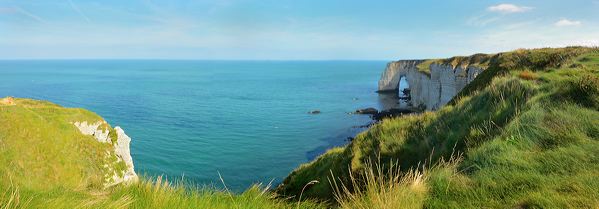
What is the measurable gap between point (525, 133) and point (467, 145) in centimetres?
106

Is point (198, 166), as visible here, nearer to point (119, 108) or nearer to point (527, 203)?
point (527, 203)

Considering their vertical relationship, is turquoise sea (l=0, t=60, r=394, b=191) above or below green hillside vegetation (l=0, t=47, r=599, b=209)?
below

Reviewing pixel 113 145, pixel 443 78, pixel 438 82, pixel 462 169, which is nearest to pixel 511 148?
pixel 462 169

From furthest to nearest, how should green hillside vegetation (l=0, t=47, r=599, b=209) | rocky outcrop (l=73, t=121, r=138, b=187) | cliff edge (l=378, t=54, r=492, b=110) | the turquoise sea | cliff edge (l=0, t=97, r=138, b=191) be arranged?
cliff edge (l=378, t=54, r=492, b=110), the turquoise sea, rocky outcrop (l=73, t=121, r=138, b=187), cliff edge (l=0, t=97, r=138, b=191), green hillside vegetation (l=0, t=47, r=599, b=209)

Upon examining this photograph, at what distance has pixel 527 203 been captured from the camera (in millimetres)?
4867

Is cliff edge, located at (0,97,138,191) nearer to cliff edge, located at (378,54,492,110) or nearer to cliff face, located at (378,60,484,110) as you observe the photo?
cliff edge, located at (378,54,492,110)

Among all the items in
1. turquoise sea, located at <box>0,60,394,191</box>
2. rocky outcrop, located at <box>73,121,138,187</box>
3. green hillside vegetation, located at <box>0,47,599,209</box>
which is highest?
green hillside vegetation, located at <box>0,47,599,209</box>

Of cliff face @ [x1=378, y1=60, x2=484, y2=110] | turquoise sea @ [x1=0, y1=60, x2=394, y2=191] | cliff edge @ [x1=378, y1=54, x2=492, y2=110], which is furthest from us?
cliff face @ [x1=378, y1=60, x2=484, y2=110]

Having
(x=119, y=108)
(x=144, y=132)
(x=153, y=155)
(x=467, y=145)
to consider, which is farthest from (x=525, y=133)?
(x=119, y=108)

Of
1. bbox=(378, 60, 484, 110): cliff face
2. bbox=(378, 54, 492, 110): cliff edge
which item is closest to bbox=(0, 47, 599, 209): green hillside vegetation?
bbox=(378, 54, 492, 110): cliff edge

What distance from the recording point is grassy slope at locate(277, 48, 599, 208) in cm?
522

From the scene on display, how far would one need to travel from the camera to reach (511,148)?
6.88m

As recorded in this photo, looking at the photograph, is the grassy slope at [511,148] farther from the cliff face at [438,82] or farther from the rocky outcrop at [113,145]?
the cliff face at [438,82]

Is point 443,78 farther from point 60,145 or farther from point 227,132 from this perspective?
point 60,145
